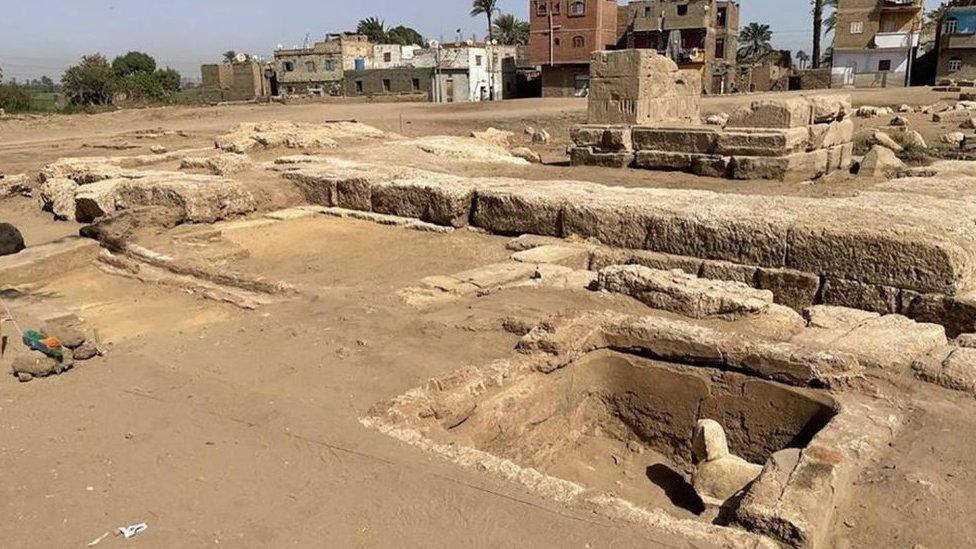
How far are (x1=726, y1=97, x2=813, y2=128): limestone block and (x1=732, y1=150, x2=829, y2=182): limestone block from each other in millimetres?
529

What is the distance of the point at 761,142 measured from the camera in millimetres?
9672

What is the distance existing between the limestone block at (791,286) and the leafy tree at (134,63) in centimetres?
6473

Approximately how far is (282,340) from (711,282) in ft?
10.1

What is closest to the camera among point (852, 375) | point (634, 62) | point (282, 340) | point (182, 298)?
point (852, 375)

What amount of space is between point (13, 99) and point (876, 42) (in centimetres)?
4625

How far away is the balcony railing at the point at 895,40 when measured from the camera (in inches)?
1639

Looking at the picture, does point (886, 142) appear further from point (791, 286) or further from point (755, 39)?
point (755, 39)

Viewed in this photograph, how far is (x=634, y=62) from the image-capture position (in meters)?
12.0

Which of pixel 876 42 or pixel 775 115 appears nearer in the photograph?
pixel 775 115

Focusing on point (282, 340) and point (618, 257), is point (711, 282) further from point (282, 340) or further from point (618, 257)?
point (282, 340)

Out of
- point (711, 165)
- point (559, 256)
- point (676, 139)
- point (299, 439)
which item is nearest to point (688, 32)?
point (676, 139)

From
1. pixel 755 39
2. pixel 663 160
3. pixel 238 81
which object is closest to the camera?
pixel 663 160

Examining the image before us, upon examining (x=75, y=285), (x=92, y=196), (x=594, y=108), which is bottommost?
(x=75, y=285)

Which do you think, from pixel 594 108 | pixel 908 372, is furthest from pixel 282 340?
pixel 594 108
